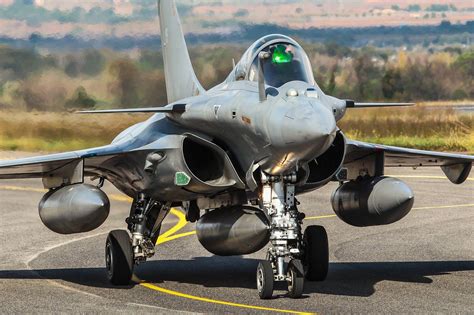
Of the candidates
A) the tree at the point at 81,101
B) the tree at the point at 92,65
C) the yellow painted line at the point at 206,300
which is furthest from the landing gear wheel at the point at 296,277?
the tree at the point at 92,65

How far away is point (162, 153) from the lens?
1567 centimetres

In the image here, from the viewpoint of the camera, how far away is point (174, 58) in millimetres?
18844

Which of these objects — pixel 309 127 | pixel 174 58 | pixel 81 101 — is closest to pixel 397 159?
pixel 174 58

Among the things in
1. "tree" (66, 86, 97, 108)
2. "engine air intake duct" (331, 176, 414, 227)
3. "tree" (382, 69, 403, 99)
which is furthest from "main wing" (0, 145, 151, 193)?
"tree" (382, 69, 403, 99)

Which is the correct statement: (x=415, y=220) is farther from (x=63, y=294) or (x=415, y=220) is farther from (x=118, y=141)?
(x=63, y=294)

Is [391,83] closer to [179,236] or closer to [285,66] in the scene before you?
[179,236]

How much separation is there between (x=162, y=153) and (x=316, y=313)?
3464 mm

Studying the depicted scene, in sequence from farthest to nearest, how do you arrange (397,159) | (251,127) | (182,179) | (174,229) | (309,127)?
(174,229), (397,159), (182,179), (251,127), (309,127)

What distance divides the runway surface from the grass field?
193 inches

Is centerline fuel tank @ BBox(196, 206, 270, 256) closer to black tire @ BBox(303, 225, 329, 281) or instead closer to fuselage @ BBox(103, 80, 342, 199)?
fuselage @ BBox(103, 80, 342, 199)

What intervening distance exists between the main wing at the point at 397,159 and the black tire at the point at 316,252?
1.37 m

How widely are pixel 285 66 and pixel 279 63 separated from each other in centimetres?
9

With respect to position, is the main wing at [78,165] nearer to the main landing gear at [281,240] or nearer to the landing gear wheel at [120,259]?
the landing gear wheel at [120,259]

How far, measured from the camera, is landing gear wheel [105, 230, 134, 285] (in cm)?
1603
